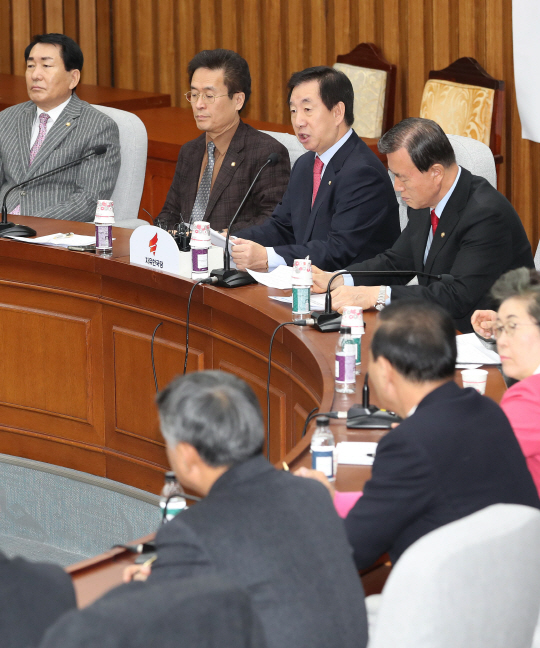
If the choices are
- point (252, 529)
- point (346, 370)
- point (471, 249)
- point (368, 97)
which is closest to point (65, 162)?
point (471, 249)

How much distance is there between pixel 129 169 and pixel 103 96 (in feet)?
7.96

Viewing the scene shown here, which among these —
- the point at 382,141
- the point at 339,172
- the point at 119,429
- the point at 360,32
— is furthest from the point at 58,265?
the point at 360,32

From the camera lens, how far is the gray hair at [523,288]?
6.31 ft

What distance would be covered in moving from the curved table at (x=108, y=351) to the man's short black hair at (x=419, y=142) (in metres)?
0.48

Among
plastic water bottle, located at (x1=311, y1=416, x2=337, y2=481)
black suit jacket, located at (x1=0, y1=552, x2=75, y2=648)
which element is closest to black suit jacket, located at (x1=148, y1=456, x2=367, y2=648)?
black suit jacket, located at (x1=0, y1=552, x2=75, y2=648)

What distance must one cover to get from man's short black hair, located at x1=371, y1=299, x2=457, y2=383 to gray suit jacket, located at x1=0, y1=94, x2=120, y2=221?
2597mm

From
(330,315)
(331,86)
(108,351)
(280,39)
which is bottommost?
(108,351)

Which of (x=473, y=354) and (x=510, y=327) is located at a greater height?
(x=510, y=327)

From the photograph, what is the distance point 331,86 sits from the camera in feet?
11.2

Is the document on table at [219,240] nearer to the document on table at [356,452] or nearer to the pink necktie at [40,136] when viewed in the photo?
the pink necktie at [40,136]

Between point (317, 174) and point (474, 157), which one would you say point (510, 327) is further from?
point (317, 174)

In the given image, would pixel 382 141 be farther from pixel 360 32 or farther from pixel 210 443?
pixel 360 32

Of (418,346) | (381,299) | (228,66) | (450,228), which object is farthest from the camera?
(228,66)

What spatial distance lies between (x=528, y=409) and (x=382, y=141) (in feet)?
4.13
